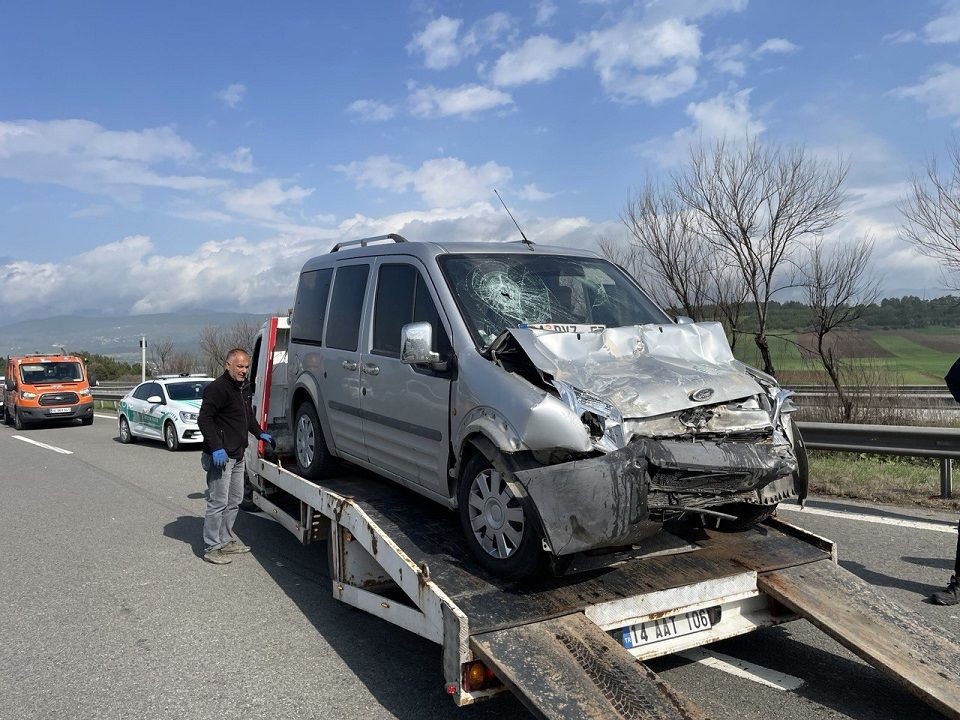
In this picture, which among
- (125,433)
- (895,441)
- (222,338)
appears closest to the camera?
(895,441)

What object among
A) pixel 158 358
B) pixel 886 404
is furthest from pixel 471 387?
pixel 158 358

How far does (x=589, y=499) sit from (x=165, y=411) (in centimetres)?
1386

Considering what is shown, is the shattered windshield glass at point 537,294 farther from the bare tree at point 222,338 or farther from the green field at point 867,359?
the bare tree at point 222,338

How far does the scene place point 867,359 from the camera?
16688mm

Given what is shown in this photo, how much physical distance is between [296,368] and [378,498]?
188 centimetres

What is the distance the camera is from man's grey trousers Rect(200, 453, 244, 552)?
260 inches

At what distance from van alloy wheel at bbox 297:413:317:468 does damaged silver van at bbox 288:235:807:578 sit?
0.52 meters

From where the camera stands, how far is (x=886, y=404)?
15016 mm

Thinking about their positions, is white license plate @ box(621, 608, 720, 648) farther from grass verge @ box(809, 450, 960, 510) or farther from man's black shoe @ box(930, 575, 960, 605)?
grass verge @ box(809, 450, 960, 510)

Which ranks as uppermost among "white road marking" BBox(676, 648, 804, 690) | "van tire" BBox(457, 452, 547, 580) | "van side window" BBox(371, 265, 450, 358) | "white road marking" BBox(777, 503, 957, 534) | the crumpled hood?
"van side window" BBox(371, 265, 450, 358)

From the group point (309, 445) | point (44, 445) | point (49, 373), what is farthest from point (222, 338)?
point (309, 445)

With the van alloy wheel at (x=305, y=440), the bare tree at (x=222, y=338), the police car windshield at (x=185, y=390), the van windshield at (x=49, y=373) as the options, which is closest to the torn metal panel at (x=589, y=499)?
the van alloy wheel at (x=305, y=440)

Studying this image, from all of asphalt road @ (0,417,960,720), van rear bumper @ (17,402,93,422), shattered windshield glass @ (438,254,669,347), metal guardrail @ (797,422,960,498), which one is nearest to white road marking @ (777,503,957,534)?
asphalt road @ (0,417,960,720)

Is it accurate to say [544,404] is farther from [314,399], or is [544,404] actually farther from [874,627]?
[314,399]
